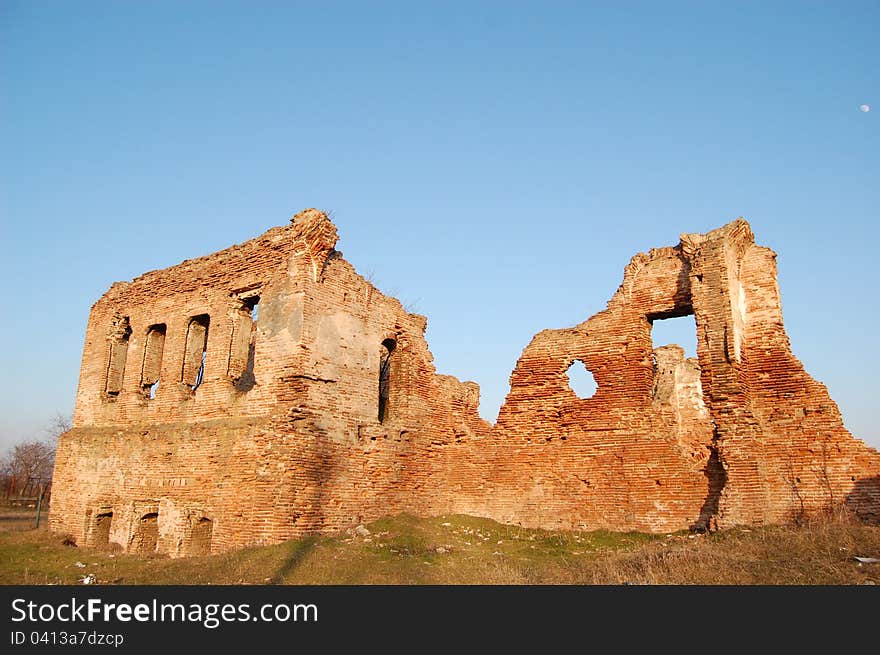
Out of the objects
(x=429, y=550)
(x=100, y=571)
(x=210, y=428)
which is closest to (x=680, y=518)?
(x=429, y=550)

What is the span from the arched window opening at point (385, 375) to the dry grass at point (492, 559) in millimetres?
2274

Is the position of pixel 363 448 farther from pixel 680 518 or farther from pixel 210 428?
pixel 680 518

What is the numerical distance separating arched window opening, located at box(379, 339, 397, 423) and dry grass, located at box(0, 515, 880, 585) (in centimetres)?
227

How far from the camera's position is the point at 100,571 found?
32.9 ft

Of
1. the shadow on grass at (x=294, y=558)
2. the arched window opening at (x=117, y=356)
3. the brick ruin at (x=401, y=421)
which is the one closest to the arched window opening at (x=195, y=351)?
the brick ruin at (x=401, y=421)

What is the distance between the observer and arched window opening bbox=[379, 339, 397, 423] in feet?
43.9

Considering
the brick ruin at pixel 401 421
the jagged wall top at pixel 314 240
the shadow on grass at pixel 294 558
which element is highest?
the jagged wall top at pixel 314 240

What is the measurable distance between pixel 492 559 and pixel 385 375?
5.41 meters

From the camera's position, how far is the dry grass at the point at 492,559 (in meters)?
6.97

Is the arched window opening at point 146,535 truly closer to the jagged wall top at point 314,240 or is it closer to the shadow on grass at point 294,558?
the shadow on grass at point 294,558

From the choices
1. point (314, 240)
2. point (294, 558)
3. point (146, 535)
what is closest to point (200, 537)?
point (146, 535)

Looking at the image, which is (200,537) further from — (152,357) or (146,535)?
(152,357)

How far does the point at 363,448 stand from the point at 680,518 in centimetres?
522

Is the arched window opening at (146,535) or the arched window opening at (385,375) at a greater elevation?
the arched window opening at (385,375)
